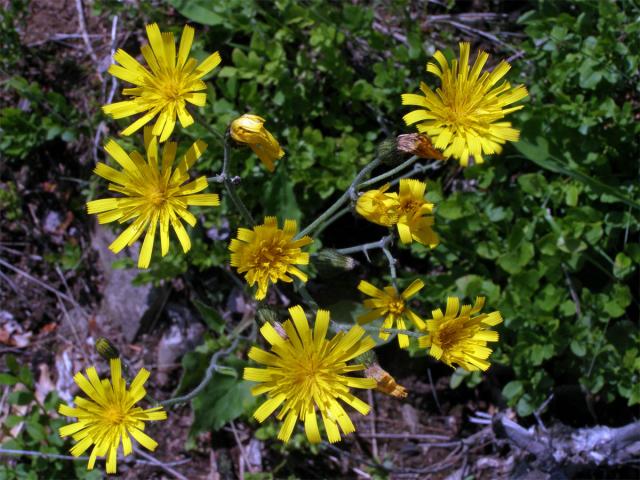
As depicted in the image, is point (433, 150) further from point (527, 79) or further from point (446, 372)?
point (446, 372)

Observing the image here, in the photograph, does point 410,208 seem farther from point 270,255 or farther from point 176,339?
point 176,339

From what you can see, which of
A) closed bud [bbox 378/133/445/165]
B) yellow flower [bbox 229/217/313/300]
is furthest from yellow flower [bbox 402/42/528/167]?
yellow flower [bbox 229/217/313/300]

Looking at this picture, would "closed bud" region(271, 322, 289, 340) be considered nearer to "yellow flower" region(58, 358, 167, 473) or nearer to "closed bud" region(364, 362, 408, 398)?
"closed bud" region(364, 362, 408, 398)

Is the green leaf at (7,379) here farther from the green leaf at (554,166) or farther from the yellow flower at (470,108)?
the green leaf at (554,166)

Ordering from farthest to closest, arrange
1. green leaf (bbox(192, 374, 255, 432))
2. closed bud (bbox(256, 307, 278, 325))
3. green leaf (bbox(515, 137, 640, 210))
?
green leaf (bbox(192, 374, 255, 432))
green leaf (bbox(515, 137, 640, 210))
closed bud (bbox(256, 307, 278, 325))

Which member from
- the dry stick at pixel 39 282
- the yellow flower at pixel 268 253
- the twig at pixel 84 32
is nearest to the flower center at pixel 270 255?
the yellow flower at pixel 268 253
